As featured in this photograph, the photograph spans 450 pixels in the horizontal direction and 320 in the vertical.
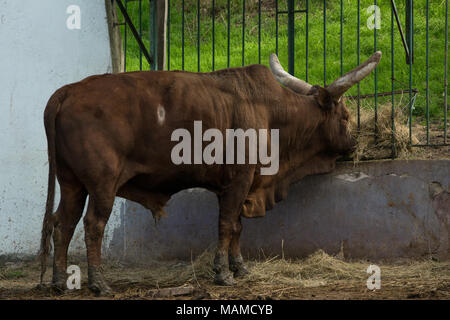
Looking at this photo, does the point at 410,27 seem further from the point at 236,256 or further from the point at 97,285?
the point at 97,285

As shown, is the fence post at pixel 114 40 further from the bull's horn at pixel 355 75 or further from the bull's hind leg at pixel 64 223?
the bull's horn at pixel 355 75

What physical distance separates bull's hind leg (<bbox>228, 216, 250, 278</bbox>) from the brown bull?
12mm

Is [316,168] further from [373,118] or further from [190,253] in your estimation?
[190,253]

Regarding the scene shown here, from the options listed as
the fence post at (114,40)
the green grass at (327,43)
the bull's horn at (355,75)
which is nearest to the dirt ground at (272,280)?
the bull's horn at (355,75)

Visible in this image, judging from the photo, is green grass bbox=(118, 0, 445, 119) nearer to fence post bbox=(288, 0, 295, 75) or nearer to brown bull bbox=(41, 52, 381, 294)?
fence post bbox=(288, 0, 295, 75)

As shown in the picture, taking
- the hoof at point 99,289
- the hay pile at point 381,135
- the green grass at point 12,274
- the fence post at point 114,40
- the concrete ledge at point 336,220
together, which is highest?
the fence post at point 114,40

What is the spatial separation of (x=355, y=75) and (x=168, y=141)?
2126 mm

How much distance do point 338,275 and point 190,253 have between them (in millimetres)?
1663

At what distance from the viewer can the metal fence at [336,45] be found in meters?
8.69

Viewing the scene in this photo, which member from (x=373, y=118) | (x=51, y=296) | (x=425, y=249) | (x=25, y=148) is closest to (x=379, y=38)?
(x=373, y=118)

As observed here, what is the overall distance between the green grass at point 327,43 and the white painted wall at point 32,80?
2.84 metres

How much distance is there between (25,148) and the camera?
7961 mm

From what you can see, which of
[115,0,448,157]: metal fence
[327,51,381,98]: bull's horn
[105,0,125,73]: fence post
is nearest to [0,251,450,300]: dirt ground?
[115,0,448,157]: metal fence

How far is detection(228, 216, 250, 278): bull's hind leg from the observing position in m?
7.10
